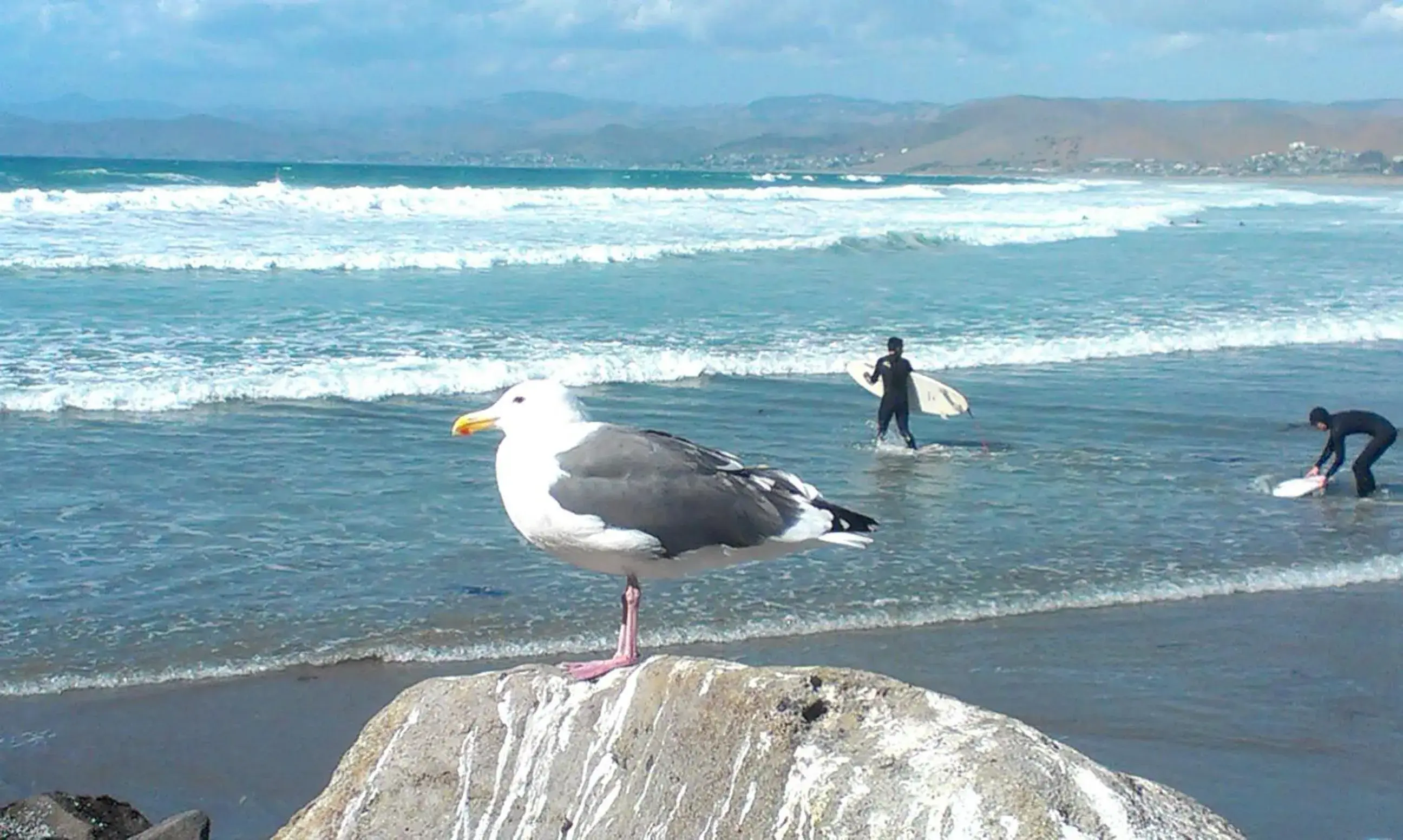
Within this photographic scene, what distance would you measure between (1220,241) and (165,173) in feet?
187

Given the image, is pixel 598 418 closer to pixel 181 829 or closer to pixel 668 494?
pixel 668 494

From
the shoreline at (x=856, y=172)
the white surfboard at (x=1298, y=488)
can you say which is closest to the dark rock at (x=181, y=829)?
the white surfboard at (x=1298, y=488)

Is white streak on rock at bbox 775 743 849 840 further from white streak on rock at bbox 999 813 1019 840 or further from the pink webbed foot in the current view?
the pink webbed foot

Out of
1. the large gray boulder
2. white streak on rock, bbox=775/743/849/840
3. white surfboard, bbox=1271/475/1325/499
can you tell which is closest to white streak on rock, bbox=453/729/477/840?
the large gray boulder

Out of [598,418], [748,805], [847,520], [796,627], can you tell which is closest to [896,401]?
[598,418]

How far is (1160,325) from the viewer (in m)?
20.8

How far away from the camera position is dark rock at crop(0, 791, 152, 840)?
4.82m

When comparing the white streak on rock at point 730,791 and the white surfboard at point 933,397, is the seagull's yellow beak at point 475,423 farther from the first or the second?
the white surfboard at point 933,397

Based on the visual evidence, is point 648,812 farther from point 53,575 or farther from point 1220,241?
point 1220,241

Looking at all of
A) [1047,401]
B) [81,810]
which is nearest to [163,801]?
[81,810]

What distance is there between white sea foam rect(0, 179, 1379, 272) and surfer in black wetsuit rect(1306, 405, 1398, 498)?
59.5 feet

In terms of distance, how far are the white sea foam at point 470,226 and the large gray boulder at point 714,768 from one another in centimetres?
2274

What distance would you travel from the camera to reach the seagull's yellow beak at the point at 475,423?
5012 millimetres

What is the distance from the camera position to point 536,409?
4883 mm
